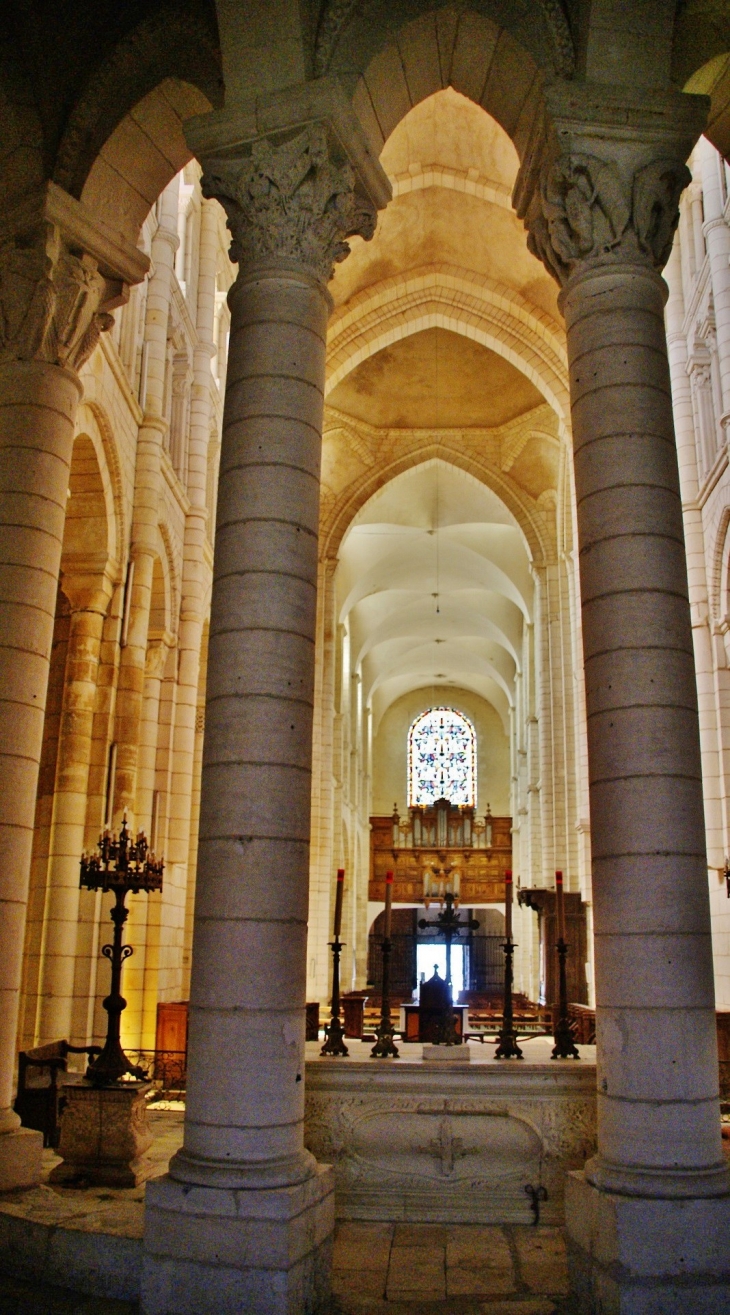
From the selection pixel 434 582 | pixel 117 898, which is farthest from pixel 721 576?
pixel 434 582

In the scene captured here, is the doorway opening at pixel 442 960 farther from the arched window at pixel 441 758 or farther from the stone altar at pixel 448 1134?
the stone altar at pixel 448 1134

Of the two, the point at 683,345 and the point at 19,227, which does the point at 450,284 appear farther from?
the point at 19,227

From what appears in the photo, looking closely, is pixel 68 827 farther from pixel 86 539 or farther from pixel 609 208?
pixel 609 208

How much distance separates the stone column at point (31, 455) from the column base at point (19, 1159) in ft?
0.04

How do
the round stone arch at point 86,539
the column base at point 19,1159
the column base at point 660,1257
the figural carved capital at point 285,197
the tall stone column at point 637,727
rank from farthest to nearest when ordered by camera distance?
the round stone arch at point 86,539 → the figural carved capital at point 285,197 → the column base at point 19,1159 → the tall stone column at point 637,727 → the column base at point 660,1257

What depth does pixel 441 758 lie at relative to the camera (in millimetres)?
41625

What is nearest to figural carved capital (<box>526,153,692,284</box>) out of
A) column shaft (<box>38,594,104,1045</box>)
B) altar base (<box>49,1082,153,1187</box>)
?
altar base (<box>49,1082,153,1187</box>)

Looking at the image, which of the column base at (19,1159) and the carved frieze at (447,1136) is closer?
the column base at (19,1159)

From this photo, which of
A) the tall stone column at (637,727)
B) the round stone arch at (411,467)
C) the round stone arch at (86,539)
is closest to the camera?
the tall stone column at (637,727)

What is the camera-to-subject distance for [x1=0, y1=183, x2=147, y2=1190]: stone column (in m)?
6.19

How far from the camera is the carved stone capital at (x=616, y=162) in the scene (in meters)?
5.80

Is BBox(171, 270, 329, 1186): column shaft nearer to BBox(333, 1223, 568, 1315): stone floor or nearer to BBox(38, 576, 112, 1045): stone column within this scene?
BBox(333, 1223, 568, 1315): stone floor

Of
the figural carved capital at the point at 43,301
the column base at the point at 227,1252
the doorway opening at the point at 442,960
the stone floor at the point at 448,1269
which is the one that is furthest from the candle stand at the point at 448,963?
the doorway opening at the point at 442,960

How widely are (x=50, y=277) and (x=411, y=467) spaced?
1649 cm
